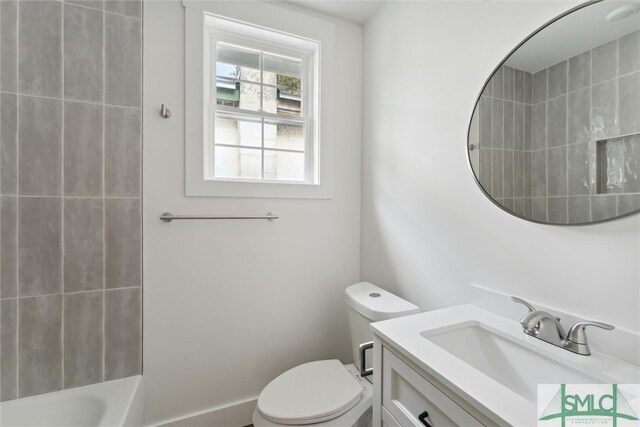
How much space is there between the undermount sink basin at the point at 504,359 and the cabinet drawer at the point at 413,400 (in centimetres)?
14

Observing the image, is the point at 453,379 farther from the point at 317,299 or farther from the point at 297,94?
the point at 297,94

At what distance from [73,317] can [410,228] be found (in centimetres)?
168

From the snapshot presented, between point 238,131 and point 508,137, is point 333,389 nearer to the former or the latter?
point 508,137

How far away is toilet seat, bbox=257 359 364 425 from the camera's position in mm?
1071

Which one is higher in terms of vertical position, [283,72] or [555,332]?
[283,72]

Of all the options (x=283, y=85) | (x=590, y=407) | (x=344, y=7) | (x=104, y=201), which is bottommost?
(x=590, y=407)

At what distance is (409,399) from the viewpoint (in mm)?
759

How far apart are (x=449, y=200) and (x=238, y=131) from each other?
1.25 metres

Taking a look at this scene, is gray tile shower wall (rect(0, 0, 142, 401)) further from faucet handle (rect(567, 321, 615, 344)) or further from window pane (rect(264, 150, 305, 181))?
faucet handle (rect(567, 321, 615, 344))

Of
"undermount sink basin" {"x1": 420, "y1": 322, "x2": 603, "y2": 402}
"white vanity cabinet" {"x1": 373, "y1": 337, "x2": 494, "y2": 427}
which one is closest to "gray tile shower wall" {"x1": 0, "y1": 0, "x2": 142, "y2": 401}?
"white vanity cabinet" {"x1": 373, "y1": 337, "x2": 494, "y2": 427}

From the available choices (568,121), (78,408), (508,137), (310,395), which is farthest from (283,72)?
(78,408)

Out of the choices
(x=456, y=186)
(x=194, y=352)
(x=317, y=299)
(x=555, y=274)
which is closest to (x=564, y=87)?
(x=456, y=186)

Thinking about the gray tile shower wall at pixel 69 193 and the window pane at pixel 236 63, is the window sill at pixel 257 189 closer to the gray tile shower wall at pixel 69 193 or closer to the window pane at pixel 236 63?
the gray tile shower wall at pixel 69 193

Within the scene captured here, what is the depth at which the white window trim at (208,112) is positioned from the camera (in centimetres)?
144
